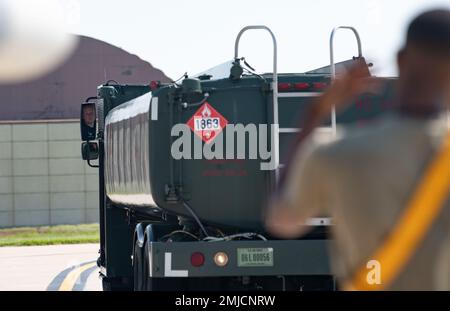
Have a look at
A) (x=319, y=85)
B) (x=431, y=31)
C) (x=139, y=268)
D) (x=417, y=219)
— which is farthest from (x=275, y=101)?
(x=417, y=219)

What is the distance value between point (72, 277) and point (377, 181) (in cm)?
1852

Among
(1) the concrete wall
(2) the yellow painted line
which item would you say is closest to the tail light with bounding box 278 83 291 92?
(2) the yellow painted line

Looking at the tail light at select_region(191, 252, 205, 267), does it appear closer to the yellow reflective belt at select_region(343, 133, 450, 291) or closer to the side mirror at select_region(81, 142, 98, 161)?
the side mirror at select_region(81, 142, 98, 161)

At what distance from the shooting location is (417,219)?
323 cm

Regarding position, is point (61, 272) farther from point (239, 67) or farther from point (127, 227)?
point (239, 67)

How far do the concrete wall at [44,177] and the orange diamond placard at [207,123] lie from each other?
35696 millimetres

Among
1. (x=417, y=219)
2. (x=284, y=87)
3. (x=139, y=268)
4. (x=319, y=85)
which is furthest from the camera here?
(x=139, y=268)

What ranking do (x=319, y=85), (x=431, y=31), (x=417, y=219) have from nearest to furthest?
1. (x=417, y=219)
2. (x=431, y=31)
3. (x=319, y=85)

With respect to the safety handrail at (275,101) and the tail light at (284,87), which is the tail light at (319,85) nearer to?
the tail light at (284,87)

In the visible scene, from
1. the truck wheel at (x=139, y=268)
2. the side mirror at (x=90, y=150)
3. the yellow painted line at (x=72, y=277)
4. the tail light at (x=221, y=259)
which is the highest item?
the side mirror at (x=90, y=150)

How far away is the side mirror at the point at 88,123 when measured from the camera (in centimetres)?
1497

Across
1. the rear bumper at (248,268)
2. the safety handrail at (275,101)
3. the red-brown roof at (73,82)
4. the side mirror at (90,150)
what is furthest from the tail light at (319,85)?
the red-brown roof at (73,82)

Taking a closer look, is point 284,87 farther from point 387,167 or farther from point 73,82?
point 73,82
